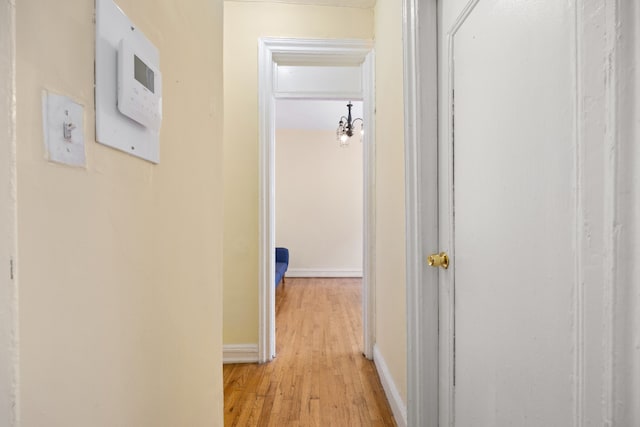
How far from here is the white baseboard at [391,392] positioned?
4.81 ft

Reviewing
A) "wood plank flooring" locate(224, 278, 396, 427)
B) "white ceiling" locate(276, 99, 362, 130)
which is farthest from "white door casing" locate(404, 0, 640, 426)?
"white ceiling" locate(276, 99, 362, 130)

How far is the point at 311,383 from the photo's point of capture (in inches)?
76.0

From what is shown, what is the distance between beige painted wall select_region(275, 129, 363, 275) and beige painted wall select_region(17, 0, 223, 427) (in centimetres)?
437

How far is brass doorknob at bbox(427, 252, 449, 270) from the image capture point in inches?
43.0

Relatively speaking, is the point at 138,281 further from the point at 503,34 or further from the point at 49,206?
the point at 503,34

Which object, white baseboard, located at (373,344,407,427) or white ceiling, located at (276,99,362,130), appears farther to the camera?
white ceiling, located at (276,99,362,130)

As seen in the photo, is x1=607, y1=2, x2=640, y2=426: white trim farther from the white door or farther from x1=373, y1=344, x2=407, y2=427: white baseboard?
x1=373, y1=344, x2=407, y2=427: white baseboard

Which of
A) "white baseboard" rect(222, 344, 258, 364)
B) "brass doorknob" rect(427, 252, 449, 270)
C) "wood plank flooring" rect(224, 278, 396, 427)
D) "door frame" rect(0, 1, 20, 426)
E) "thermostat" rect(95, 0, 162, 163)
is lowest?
"wood plank flooring" rect(224, 278, 396, 427)

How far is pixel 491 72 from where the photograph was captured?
81 centimetres

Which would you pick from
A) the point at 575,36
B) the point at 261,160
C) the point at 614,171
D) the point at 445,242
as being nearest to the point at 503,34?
the point at 575,36

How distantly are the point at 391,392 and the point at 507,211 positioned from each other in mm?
1351

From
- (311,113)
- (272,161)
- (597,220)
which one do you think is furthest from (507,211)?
(311,113)

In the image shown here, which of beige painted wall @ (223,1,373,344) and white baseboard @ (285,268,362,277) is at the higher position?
beige painted wall @ (223,1,373,344)

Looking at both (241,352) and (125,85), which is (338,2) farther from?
(241,352)
